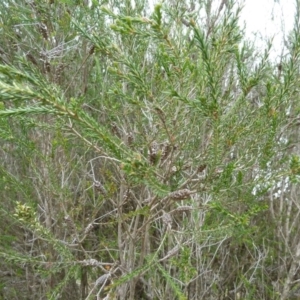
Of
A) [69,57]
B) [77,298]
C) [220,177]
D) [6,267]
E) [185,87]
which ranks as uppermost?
[69,57]

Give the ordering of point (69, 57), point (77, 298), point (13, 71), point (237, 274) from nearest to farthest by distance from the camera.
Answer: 1. point (13, 71)
2. point (69, 57)
3. point (77, 298)
4. point (237, 274)

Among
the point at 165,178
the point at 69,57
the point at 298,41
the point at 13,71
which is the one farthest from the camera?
the point at 69,57

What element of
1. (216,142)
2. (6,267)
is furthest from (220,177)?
(6,267)

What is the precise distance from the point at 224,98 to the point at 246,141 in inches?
8.4

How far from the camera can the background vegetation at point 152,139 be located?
4.61ft

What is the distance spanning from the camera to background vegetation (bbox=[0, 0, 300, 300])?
55.4 inches

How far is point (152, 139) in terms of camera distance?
6.54ft

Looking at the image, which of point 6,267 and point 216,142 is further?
point 6,267

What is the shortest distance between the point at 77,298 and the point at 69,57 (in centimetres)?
197

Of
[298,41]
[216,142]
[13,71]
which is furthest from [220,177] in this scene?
[13,71]

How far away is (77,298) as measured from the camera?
3484mm

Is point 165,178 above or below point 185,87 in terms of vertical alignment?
below

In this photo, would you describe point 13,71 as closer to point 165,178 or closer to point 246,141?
point 165,178

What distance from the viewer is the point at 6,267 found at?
378cm
